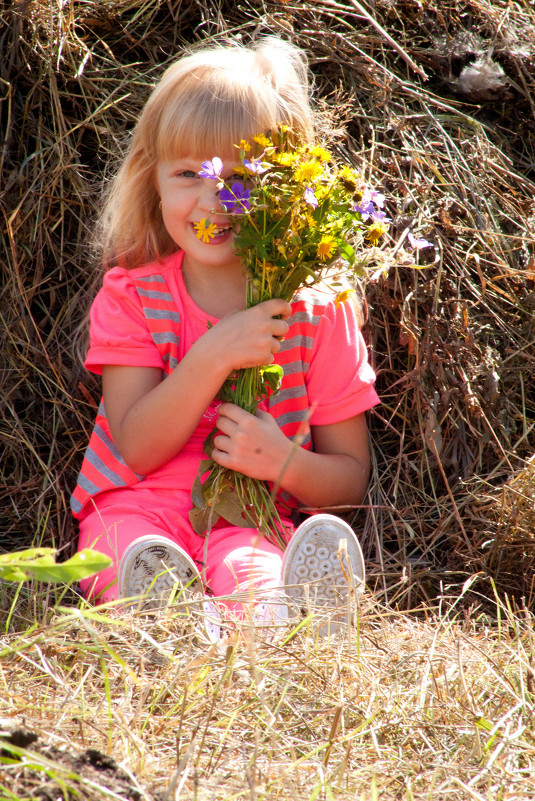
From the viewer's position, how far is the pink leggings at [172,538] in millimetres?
1813

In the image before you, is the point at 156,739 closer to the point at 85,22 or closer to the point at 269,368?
the point at 269,368

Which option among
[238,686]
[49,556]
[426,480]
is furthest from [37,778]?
[426,480]

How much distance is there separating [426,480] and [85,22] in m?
1.85

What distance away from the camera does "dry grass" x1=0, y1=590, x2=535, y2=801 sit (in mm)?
1074

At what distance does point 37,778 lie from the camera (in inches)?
38.4

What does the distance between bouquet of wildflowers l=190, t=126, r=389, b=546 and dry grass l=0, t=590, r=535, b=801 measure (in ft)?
1.17

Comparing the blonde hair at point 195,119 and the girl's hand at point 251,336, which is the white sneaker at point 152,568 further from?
the blonde hair at point 195,119

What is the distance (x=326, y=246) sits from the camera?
5.59ft

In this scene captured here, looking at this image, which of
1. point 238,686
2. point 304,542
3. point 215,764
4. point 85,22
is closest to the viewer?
point 215,764

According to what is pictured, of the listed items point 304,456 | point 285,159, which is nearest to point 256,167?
point 285,159

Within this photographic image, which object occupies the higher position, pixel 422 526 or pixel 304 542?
pixel 304 542

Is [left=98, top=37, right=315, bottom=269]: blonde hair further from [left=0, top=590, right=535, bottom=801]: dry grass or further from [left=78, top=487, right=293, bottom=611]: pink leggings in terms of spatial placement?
[left=0, top=590, right=535, bottom=801]: dry grass

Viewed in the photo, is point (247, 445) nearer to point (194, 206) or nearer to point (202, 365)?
point (202, 365)

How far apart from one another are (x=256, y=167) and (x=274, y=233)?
15cm
